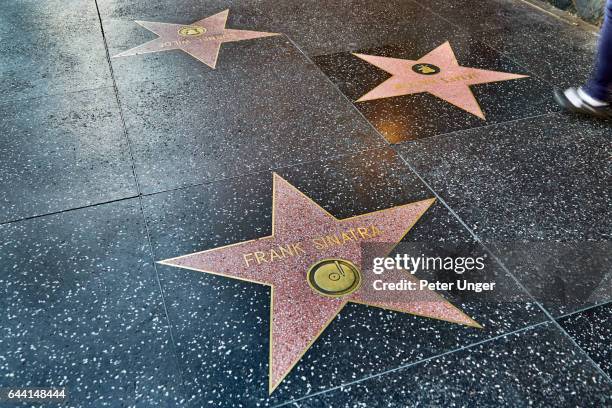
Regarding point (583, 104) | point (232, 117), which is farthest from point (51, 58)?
point (583, 104)

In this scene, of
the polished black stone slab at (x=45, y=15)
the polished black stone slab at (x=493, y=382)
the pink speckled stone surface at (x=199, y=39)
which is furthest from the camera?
the polished black stone slab at (x=45, y=15)

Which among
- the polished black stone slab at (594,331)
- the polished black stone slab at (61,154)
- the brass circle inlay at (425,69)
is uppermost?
the polished black stone slab at (594,331)

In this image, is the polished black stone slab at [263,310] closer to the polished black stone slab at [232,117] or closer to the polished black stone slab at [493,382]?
the polished black stone slab at [493,382]

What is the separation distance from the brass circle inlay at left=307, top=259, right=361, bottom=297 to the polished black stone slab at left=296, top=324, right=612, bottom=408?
0.29 metres

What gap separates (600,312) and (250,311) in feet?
3.16

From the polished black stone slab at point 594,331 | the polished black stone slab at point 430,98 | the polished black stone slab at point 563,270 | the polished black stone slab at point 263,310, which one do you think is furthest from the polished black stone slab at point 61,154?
the polished black stone slab at point 594,331

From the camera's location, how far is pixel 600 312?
1.46 meters

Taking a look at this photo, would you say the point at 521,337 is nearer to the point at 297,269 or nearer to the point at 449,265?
the point at 449,265

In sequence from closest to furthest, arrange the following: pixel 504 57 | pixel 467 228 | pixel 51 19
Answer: pixel 467 228, pixel 504 57, pixel 51 19

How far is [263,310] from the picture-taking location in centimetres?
146

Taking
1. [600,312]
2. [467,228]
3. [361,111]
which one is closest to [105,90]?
[361,111]

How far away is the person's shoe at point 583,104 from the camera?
2303 millimetres

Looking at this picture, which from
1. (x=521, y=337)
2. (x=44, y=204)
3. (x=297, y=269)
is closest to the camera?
(x=521, y=337)

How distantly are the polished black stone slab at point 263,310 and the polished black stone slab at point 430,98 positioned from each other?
440 millimetres
